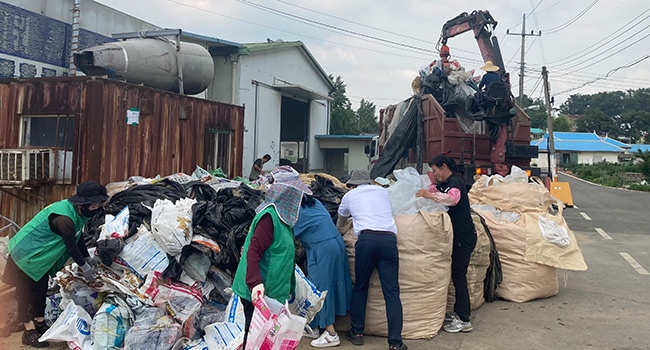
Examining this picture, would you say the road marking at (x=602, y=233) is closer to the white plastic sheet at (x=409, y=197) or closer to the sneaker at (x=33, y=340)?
the white plastic sheet at (x=409, y=197)

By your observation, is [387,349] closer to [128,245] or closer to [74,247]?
[128,245]

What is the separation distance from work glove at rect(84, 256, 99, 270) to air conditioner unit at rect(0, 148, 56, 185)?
3247mm

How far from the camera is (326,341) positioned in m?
4.17

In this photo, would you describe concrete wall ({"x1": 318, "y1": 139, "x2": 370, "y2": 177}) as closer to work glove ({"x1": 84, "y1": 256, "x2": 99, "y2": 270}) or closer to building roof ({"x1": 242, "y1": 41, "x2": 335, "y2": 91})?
building roof ({"x1": 242, "y1": 41, "x2": 335, "y2": 91})

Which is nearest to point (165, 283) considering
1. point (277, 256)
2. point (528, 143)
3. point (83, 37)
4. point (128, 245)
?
point (128, 245)

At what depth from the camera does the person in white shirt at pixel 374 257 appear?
159 inches

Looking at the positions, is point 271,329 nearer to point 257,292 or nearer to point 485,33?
point 257,292

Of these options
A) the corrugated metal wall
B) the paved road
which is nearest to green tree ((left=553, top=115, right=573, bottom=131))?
the paved road

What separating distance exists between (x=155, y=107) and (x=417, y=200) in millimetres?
4717

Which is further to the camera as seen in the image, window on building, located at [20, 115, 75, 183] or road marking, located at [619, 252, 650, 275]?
road marking, located at [619, 252, 650, 275]

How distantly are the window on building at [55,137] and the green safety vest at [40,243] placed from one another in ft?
9.59

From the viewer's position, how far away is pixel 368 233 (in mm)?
4141

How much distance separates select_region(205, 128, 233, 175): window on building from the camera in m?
9.10

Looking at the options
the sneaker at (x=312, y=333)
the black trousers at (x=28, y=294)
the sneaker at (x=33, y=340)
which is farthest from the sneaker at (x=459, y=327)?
the black trousers at (x=28, y=294)
